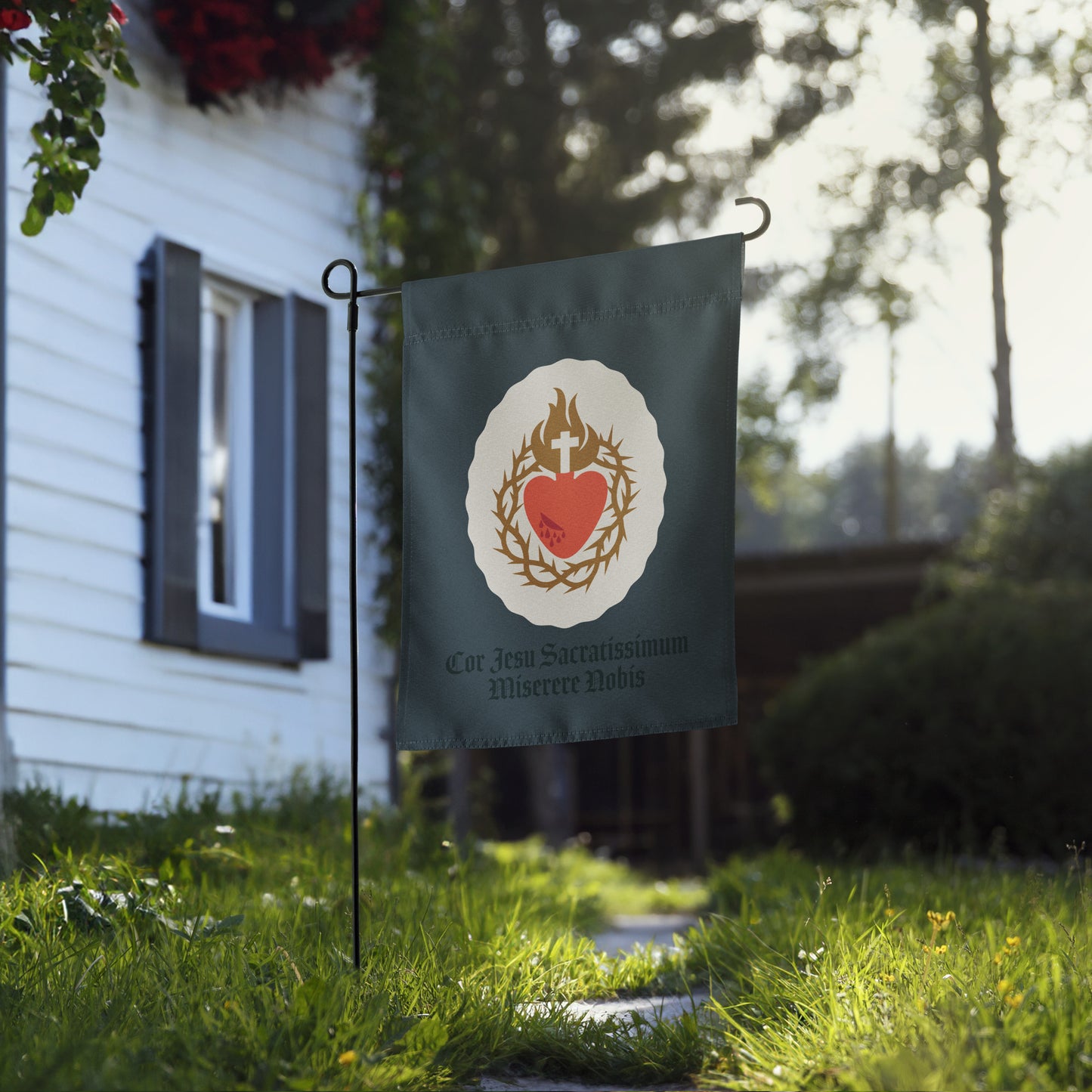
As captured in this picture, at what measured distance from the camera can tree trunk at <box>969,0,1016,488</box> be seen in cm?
1177

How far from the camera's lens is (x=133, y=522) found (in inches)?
236

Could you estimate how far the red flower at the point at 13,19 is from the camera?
162 inches

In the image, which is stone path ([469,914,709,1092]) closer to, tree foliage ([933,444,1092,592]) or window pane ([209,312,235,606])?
window pane ([209,312,235,606])

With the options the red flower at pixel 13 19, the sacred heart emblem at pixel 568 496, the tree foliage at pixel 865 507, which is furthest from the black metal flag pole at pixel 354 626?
the tree foliage at pixel 865 507

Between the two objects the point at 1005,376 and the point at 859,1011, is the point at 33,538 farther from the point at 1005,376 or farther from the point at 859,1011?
the point at 1005,376

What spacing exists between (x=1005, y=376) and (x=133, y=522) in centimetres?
939

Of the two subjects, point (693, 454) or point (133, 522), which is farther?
point (133, 522)

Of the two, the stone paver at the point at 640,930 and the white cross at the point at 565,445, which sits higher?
the white cross at the point at 565,445

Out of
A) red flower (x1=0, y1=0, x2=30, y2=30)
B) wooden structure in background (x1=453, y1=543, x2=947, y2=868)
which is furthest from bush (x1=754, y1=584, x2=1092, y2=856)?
red flower (x1=0, y1=0, x2=30, y2=30)

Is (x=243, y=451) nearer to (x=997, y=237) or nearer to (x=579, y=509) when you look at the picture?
(x=579, y=509)

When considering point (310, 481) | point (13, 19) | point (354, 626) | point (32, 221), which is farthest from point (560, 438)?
point (310, 481)

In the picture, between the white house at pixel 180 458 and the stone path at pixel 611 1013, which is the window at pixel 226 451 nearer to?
the white house at pixel 180 458

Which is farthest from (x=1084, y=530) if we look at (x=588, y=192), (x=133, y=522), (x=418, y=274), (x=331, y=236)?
(x=133, y=522)

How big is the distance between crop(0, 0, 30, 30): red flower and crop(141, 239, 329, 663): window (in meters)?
1.98
